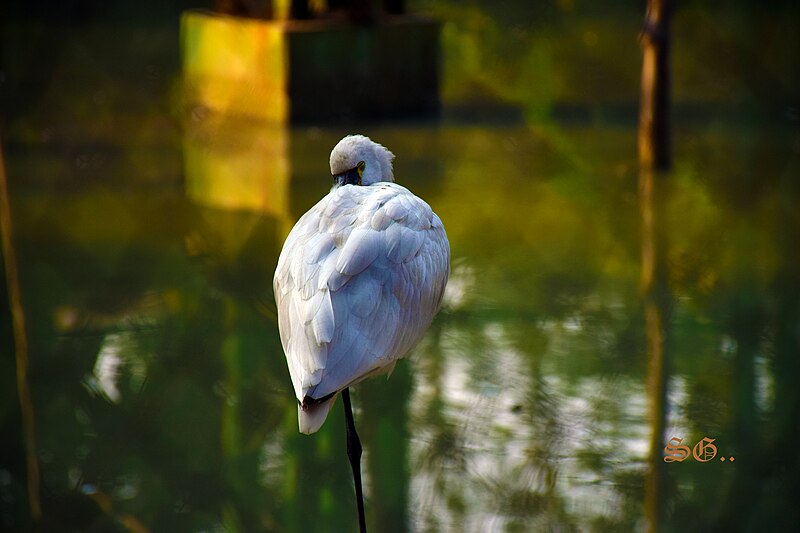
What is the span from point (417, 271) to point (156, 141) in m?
5.45

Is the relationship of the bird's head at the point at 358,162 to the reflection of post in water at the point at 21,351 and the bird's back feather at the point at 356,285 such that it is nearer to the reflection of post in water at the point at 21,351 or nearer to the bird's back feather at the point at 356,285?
the bird's back feather at the point at 356,285

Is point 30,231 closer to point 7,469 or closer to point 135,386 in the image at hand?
point 135,386

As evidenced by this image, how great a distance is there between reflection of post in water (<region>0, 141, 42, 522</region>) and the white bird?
110 centimetres

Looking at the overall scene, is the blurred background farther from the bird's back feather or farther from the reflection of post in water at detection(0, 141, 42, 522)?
the bird's back feather

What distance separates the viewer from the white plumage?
2660mm

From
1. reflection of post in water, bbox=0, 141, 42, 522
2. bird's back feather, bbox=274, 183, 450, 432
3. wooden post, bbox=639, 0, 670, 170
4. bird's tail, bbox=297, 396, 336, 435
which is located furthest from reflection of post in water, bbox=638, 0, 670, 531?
reflection of post in water, bbox=0, 141, 42, 522

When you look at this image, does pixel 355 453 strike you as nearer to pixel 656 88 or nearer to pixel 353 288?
pixel 353 288

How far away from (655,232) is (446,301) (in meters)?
1.44

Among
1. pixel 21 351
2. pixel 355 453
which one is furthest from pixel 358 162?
pixel 21 351

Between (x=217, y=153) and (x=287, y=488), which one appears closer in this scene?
(x=287, y=488)

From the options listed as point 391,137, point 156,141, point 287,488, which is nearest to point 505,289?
point 287,488

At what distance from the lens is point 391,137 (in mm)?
8062

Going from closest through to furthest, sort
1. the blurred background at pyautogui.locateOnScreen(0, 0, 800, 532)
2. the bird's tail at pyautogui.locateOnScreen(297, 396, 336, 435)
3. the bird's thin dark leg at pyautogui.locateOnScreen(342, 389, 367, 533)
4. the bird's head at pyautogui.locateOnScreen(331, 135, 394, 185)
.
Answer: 1. the bird's tail at pyautogui.locateOnScreen(297, 396, 336, 435)
2. the bird's thin dark leg at pyautogui.locateOnScreen(342, 389, 367, 533)
3. the bird's head at pyautogui.locateOnScreen(331, 135, 394, 185)
4. the blurred background at pyautogui.locateOnScreen(0, 0, 800, 532)

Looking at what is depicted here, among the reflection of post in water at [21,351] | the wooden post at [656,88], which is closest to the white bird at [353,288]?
the reflection of post in water at [21,351]
